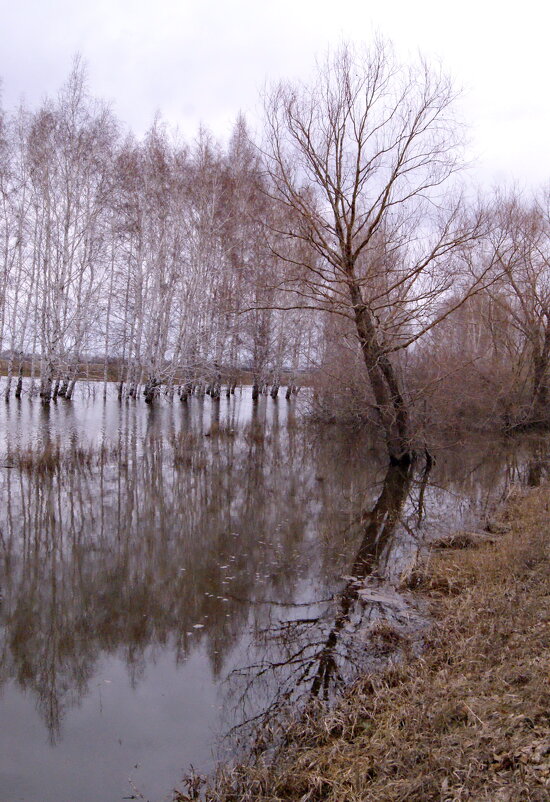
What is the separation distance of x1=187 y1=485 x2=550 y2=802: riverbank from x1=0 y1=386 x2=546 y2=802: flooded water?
51cm

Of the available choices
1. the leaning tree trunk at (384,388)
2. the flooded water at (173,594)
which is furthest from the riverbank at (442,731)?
the leaning tree trunk at (384,388)

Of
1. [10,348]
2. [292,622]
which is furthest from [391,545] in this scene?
[10,348]

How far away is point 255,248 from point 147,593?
2674 cm

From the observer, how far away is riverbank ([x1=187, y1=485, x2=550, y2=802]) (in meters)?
3.00

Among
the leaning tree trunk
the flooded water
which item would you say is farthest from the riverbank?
the leaning tree trunk

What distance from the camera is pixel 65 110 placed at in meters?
24.1

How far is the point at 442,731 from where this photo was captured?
3486mm

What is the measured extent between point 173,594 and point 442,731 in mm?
3552

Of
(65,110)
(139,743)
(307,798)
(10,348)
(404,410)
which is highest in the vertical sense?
(65,110)

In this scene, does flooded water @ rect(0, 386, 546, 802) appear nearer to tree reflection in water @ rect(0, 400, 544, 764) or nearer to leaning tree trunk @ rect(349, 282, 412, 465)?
tree reflection in water @ rect(0, 400, 544, 764)

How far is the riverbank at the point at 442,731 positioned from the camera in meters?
3.00

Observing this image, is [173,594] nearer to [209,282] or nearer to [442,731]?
[442,731]

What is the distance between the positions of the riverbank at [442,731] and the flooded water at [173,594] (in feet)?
1.68

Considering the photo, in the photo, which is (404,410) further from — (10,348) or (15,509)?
(10,348)
